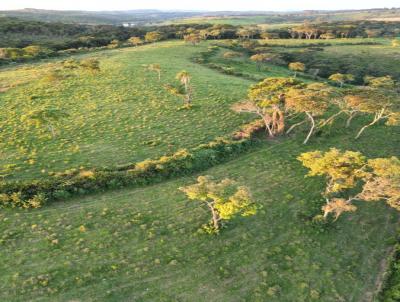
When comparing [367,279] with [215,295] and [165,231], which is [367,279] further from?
[165,231]

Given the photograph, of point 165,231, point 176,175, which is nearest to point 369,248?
point 165,231

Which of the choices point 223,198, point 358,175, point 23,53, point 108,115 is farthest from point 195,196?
point 23,53

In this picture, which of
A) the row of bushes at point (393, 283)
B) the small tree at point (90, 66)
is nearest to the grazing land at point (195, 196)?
the row of bushes at point (393, 283)

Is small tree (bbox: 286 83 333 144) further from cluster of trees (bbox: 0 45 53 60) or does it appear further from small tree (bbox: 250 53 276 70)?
cluster of trees (bbox: 0 45 53 60)

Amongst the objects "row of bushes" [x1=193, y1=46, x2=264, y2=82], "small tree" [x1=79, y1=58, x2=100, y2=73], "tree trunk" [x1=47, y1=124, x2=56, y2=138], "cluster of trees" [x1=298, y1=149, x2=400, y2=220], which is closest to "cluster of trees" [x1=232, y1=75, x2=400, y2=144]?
"cluster of trees" [x1=298, y1=149, x2=400, y2=220]

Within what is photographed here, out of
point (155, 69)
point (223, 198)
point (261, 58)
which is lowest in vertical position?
point (261, 58)

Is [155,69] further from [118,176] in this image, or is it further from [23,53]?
[118,176]
